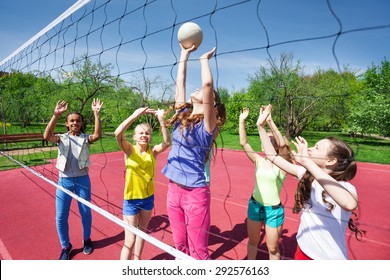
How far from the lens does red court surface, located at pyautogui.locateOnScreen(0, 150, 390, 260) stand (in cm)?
301

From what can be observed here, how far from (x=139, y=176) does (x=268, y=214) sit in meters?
1.17

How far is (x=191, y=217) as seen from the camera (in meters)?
1.78

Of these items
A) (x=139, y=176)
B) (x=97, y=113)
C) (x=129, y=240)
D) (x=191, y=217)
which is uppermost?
(x=97, y=113)

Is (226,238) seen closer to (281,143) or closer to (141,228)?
(141,228)

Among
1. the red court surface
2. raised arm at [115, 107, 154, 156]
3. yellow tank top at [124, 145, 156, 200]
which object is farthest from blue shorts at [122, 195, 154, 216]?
the red court surface

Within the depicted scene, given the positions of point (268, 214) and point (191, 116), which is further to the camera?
point (268, 214)

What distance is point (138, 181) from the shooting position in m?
2.37

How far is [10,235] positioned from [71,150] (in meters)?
1.64

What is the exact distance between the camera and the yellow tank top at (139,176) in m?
2.32

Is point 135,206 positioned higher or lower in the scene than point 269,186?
lower

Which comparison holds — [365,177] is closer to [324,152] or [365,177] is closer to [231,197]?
[231,197]

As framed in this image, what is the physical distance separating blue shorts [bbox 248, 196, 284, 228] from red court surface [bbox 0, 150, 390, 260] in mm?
632

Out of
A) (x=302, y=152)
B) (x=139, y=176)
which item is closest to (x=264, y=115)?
(x=302, y=152)
